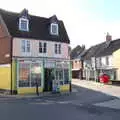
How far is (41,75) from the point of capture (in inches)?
1470

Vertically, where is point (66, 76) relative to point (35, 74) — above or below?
below

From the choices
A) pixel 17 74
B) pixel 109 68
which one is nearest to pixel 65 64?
pixel 17 74

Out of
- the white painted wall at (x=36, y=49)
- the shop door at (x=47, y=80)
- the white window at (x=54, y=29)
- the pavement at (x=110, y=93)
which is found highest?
the white window at (x=54, y=29)

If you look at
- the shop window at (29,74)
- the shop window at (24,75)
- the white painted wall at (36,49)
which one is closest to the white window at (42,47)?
the white painted wall at (36,49)

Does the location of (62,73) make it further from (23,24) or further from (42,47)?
(23,24)

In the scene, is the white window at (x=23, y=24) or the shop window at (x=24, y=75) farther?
the white window at (x=23, y=24)

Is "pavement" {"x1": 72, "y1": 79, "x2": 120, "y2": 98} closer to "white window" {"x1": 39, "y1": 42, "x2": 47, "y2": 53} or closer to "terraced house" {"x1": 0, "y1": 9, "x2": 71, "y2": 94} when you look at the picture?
"terraced house" {"x1": 0, "y1": 9, "x2": 71, "y2": 94}

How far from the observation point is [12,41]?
3562 centimetres

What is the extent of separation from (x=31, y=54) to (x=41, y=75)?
110 inches

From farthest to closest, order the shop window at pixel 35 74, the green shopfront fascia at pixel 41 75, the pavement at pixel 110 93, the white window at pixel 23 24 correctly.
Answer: the white window at pixel 23 24 < the shop window at pixel 35 74 < the green shopfront fascia at pixel 41 75 < the pavement at pixel 110 93

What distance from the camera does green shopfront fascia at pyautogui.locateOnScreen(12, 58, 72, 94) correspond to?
35.5 meters

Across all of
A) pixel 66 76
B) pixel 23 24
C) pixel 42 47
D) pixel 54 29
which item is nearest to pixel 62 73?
pixel 66 76

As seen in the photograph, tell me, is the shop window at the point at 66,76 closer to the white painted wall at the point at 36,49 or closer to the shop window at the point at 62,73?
the shop window at the point at 62,73

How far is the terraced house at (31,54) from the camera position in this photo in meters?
35.7
